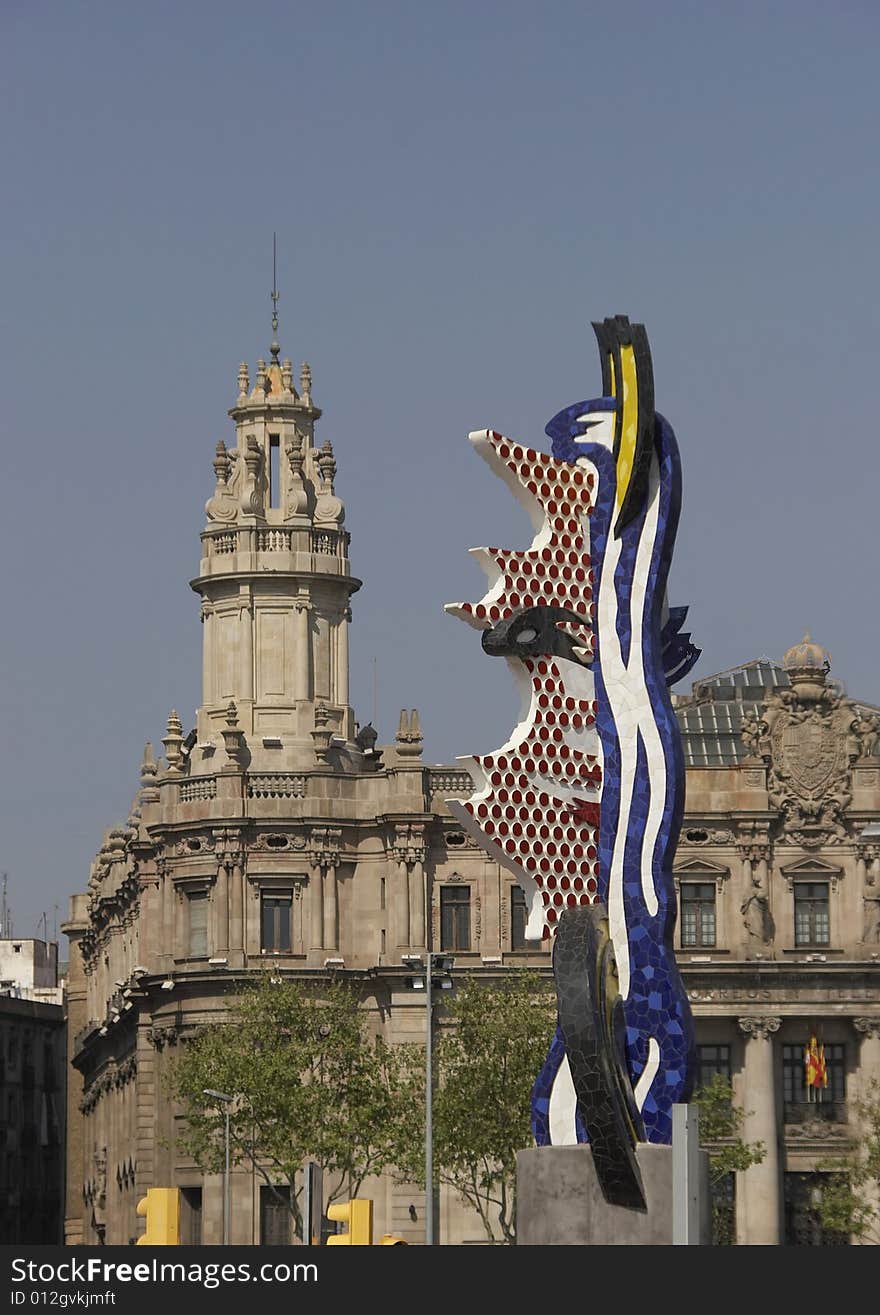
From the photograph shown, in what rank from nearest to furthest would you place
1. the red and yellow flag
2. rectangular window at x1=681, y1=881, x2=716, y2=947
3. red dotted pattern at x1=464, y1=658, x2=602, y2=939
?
red dotted pattern at x1=464, y1=658, x2=602, y2=939 < the red and yellow flag < rectangular window at x1=681, y1=881, x2=716, y2=947

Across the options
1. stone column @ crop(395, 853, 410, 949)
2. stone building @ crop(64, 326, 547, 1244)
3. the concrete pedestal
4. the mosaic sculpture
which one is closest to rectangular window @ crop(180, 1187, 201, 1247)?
stone building @ crop(64, 326, 547, 1244)

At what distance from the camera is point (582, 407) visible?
59250mm

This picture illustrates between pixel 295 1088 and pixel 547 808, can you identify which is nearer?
pixel 547 808

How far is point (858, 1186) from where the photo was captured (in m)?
101

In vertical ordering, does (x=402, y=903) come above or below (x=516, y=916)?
above

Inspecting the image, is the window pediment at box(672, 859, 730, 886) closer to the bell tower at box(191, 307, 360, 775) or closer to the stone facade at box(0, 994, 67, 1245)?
the bell tower at box(191, 307, 360, 775)

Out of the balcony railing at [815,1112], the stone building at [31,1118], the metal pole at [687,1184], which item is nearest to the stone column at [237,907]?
the balcony railing at [815,1112]

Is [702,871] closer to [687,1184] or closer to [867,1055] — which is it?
[867,1055]

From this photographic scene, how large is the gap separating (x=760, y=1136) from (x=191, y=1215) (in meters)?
18.7

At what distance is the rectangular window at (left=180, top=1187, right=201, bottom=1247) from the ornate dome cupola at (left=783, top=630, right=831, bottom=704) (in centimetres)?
2571

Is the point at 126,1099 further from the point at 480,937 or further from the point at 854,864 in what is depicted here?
the point at 854,864

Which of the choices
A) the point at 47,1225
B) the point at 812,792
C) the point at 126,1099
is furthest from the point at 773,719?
the point at 47,1225

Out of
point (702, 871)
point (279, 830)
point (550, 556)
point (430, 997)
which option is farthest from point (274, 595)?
point (550, 556)

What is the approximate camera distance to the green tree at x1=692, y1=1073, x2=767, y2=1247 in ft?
318
